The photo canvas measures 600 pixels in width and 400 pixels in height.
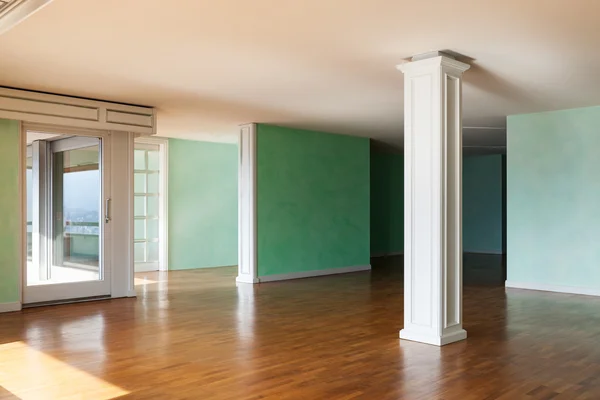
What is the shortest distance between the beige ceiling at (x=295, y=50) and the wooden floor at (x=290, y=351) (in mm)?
2538

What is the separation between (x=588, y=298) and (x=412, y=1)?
5509mm

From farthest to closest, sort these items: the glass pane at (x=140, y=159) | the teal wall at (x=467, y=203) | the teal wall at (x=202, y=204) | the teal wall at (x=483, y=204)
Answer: the teal wall at (x=483, y=204) < the teal wall at (x=467, y=203) < the teal wall at (x=202, y=204) < the glass pane at (x=140, y=159)

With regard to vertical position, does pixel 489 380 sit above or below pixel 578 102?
below

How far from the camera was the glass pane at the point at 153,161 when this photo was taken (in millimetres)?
10836

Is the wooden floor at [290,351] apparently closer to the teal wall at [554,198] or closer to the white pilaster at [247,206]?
the teal wall at [554,198]

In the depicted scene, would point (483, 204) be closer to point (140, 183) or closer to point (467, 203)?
point (467, 203)

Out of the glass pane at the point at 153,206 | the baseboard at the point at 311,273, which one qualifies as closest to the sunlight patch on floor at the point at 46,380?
the baseboard at the point at 311,273

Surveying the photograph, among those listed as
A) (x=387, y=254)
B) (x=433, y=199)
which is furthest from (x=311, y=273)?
(x=433, y=199)

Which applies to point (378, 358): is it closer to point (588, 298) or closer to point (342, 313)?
point (342, 313)

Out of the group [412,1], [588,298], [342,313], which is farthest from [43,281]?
[588,298]

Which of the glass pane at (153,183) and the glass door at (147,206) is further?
the glass pane at (153,183)

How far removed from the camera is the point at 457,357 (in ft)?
14.6

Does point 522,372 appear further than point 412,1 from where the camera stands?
Yes

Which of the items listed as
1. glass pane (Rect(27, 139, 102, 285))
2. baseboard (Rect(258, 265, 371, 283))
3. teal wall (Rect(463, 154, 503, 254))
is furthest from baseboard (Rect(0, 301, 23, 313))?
teal wall (Rect(463, 154, 503, 254))
